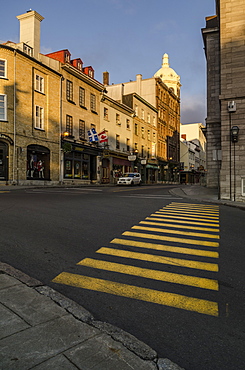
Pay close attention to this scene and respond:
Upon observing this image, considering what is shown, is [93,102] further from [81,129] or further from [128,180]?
[128,180]

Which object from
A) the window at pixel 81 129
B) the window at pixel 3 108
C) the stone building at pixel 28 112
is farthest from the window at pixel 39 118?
the window at pixel 81 129

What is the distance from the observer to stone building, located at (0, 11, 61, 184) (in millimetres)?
23453

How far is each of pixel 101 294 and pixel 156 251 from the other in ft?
5.77

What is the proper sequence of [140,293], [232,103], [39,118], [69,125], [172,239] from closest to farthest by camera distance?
1. [140,293]
2. [172,239]
3. [232,103]
4. [39,118]
5. [69,125]

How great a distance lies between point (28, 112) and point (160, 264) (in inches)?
962

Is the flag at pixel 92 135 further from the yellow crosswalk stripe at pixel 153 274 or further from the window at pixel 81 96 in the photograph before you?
the yellow crosswalk stripe at pixel 153 274

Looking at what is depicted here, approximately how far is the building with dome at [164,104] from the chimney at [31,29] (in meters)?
20.6

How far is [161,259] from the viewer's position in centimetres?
429

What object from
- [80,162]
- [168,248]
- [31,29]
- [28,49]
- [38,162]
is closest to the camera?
[168,248]

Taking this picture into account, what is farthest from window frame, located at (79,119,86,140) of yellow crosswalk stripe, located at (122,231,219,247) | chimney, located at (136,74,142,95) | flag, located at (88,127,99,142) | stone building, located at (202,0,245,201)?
yellow crosswalk stripe, located at (122,231,219,247)

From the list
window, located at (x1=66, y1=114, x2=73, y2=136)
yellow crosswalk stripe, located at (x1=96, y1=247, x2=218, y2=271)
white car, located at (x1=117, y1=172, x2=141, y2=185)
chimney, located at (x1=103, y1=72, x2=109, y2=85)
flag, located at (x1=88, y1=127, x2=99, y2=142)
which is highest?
chimney, located at (x1=103, y1=72, x2=109, y2=85)

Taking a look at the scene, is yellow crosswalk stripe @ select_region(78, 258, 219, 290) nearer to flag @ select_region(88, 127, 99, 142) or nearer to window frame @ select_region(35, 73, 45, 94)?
window frame @ select_region(35, 73, 45, 94)

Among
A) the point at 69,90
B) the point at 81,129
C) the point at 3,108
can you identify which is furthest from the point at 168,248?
the point at 81,129

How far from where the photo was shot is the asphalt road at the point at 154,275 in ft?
7.63
